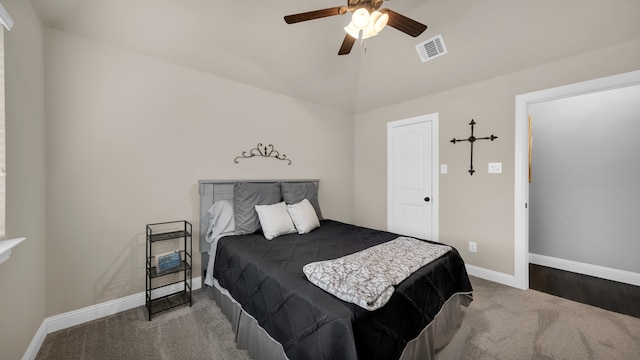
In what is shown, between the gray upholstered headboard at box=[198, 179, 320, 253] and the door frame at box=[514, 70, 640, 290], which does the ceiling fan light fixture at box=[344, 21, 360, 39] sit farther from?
the door frame at box=[514, 70, 640, 290]

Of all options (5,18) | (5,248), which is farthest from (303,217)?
(5,18)

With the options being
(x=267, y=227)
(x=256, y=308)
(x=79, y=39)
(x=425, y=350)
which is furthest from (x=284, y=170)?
(x=425, y=350)

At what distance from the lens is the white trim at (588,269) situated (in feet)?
8.81

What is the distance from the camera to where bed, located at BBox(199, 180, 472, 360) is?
→ 1126 millimetres

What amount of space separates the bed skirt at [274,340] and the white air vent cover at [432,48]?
97.4 inches

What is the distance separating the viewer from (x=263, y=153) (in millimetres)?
3080

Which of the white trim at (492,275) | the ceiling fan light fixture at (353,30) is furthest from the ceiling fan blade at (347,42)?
the white trim at (492,275)

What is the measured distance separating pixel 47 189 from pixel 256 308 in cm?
188

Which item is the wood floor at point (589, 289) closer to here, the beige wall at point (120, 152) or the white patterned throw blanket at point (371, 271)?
the white patterned throw blanket at point (371, 271)

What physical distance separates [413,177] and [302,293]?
8.90ft

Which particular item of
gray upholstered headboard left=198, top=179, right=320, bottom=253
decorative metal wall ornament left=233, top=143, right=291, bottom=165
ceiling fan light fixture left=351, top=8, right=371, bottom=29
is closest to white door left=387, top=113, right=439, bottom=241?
decorative metal wall ornament left=233, top=143, right=291, bottom=165

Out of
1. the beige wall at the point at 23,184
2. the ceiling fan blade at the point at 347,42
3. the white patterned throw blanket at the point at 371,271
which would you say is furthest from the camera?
the ceiling fan blade at the point at 347,42

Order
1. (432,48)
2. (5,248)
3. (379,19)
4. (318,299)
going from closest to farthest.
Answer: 1. (5,248)
2. (318,299)
3. (379,19)
4. (432,48)

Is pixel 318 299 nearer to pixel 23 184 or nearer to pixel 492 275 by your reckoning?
pixel 23 184
